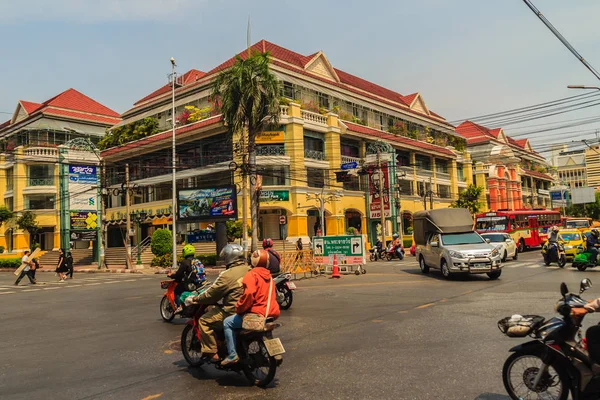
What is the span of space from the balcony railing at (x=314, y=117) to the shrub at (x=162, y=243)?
47.7ft

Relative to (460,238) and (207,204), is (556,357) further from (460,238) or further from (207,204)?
(207,204)

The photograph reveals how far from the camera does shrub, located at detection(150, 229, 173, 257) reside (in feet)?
103

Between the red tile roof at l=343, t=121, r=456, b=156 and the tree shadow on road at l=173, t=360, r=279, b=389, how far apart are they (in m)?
36.5

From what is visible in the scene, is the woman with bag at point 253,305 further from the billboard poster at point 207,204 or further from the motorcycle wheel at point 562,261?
the billboard poster at point 207,204

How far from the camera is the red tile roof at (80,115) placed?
50312 mm

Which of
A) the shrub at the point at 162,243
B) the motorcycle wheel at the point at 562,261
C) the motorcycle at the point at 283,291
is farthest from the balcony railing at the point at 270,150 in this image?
the motorcycle at the point at 283,291

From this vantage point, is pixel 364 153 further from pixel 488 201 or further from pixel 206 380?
pixel 206 380

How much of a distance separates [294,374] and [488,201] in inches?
2548

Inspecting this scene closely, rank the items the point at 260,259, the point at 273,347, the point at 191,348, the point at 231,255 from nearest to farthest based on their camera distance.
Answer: the point at 273,347 → the point at 260,259 → the point at 231,255 → the point at 191,348

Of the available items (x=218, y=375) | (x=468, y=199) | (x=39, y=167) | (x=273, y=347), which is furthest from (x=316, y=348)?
(x=468, y=199)

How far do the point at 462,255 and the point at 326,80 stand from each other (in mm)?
30423

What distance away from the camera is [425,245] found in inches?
770

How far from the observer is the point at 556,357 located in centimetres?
430

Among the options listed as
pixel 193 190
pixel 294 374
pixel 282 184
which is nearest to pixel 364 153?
pixel 282 184
